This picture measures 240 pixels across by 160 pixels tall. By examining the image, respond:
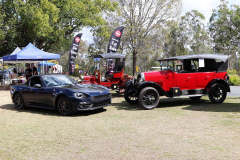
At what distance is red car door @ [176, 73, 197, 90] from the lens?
930 centimetres

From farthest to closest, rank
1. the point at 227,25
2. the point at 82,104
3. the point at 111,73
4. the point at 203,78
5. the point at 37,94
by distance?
the point at 227,25, the point at 111,73, the point at 203,78, the point at 37,94, the point at 82,104

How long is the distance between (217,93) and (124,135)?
583 cm

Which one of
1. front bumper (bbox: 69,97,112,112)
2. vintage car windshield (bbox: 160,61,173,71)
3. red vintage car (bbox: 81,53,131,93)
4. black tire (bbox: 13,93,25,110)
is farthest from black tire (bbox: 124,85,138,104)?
black tire (bbox: 13,93,25,110)

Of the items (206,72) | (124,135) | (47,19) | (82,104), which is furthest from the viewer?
(47,19)

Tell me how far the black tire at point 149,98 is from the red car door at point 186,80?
1.13 meters

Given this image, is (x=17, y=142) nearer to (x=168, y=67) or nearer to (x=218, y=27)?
(x=168, y=67)

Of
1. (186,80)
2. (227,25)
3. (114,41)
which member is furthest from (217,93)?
(227,25)

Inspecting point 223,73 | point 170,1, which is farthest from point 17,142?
point 170,1

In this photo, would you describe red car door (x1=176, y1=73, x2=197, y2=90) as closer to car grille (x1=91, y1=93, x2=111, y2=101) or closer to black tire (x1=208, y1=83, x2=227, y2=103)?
black tire (x1=208, y1=83, x2=227, y2=103)

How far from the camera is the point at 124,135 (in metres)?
5.43

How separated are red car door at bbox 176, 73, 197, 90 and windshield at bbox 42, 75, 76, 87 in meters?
4.12

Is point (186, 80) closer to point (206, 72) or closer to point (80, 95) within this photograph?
point (206, 72)

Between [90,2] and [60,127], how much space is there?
23.1 meters

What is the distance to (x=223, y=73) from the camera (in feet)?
32.3
